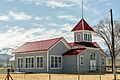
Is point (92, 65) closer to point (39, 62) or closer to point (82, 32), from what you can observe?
point (82, 32)

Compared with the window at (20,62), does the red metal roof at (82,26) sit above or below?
above

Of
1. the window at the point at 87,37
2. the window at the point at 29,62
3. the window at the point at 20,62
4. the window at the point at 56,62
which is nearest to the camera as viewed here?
the window at the point at 56,62

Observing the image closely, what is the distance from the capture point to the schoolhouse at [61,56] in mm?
49844

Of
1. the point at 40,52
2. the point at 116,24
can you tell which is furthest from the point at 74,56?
the point at 116,24

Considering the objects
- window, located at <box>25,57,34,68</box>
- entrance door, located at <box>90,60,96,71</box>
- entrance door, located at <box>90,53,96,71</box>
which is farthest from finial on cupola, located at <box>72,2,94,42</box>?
window, located at <box>25,57,34,68</box>

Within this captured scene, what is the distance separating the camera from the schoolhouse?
49844mm

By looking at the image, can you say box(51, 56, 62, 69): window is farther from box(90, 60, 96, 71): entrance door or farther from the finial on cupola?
the finial on cupola

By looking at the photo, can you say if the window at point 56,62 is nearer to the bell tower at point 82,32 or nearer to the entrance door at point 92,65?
the entrance door at point 92,65

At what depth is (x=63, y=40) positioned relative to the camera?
51969 millimetres

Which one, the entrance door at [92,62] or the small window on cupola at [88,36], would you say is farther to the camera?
the small window on cupola at [88,36]

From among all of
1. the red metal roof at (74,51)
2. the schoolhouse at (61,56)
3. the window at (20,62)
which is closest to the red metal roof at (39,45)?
the schoolhouse at (61,56)

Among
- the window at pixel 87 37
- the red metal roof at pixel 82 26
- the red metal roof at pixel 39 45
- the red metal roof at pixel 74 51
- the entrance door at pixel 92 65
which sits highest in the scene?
the red metal roof at pixel 82 26

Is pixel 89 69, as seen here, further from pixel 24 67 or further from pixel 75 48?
pixel 24 67

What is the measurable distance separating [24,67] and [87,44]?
11905 mm
